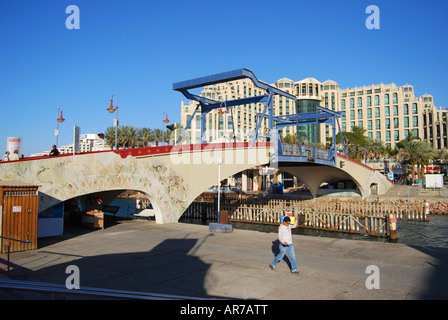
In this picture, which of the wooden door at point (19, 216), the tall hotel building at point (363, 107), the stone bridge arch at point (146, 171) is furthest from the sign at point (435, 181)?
the wooden door at point (19, 216)

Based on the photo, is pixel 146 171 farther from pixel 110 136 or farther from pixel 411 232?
pixel 110 136

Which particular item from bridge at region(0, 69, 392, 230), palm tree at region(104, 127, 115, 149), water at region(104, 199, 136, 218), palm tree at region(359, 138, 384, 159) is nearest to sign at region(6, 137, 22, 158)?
bridge at region(0, 69, 392, 230)

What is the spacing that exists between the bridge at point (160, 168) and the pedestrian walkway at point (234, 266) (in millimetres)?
2845

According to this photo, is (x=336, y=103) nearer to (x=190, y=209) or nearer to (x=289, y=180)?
(x=289, y=180)

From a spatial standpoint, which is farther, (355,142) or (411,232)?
(355,142)

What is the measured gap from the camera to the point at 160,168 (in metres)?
22.1

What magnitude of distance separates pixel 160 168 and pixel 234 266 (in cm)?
1242

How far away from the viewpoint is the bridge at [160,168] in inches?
606

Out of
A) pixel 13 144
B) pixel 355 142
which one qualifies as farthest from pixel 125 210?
pixel 355 142

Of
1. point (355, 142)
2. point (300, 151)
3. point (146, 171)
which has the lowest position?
point (146, 171)

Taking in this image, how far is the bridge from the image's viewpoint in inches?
606

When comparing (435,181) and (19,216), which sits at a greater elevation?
(435,181)

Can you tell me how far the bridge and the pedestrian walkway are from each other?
9.33ft
